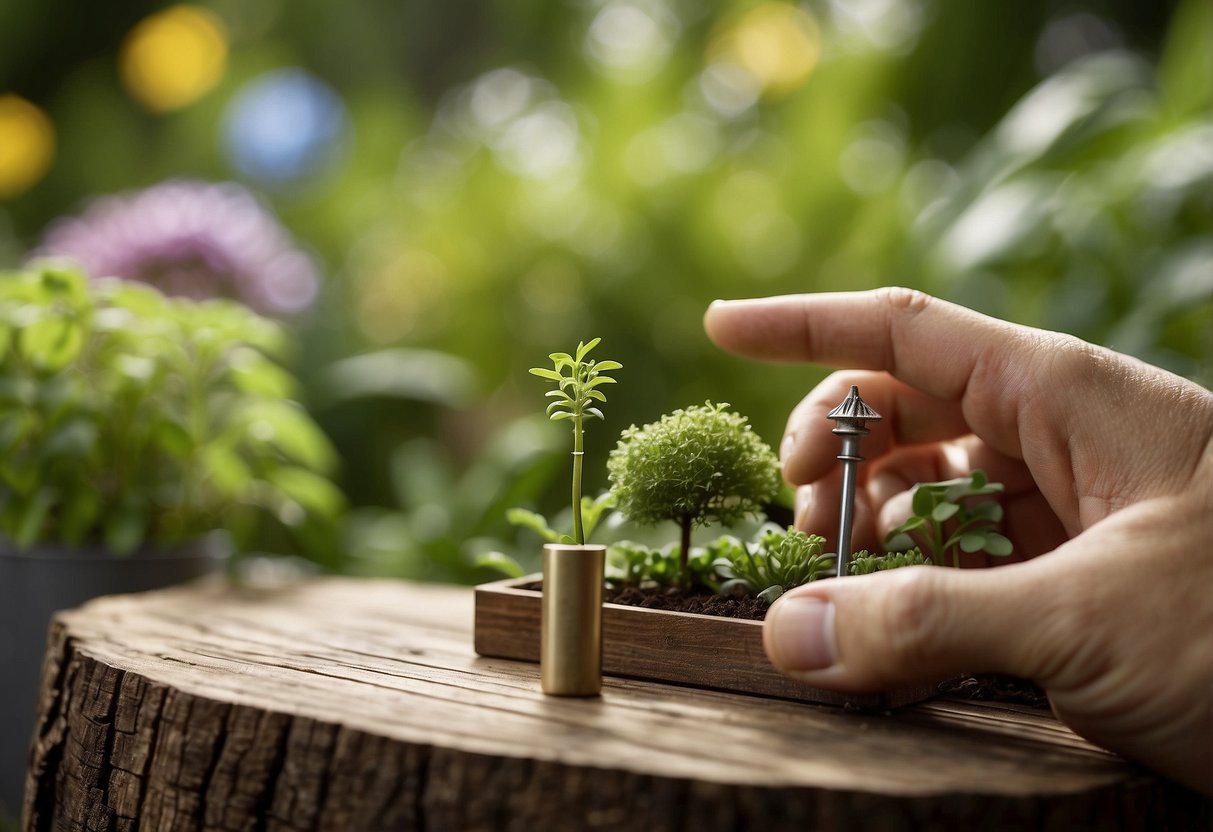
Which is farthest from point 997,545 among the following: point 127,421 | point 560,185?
point 560,185

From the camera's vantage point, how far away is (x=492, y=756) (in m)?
0.64

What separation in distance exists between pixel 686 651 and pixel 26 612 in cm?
87

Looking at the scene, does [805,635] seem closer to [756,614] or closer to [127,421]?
[756,614]

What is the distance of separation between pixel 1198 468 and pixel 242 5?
11.4 ft

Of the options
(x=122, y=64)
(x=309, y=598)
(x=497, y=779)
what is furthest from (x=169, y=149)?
(x=497, y=779)

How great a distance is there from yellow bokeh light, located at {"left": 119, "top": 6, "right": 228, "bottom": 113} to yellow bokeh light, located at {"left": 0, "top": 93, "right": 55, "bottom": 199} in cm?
33

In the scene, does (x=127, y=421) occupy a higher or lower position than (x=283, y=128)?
lower

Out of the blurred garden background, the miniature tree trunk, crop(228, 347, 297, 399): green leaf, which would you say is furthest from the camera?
the blurred garden background

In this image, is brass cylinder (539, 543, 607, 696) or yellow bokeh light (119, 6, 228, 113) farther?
yellow bokeh light (119, 6, 228, 113)

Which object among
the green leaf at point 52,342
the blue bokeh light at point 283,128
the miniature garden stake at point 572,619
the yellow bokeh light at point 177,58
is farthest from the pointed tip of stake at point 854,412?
the yellow bokeh light at point 177,58

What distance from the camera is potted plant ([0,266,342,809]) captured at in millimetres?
1244

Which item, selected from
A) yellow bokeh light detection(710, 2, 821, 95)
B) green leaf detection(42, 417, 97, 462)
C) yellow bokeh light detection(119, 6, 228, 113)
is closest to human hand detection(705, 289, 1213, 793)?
green leaf detection(42, 417, 97, 462)

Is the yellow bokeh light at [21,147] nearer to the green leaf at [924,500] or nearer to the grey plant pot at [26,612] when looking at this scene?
the grey plant pot at [26,612]

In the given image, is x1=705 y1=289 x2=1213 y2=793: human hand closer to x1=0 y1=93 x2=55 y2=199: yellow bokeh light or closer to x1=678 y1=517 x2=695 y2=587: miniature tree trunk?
x1=678 y1=517 x2=695 y2=587: miniature tree trunk
